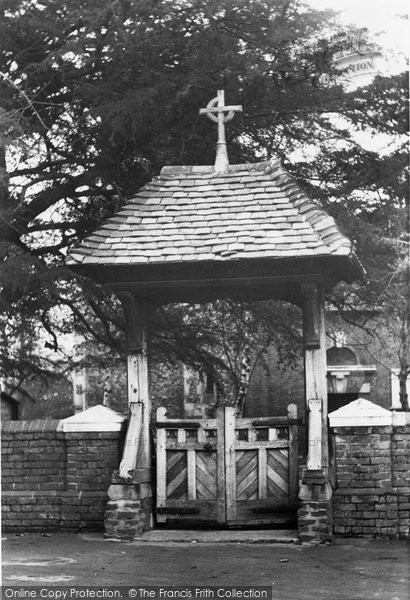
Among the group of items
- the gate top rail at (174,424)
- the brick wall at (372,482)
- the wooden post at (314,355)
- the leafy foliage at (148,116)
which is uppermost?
the leafy foliage at (148,116)

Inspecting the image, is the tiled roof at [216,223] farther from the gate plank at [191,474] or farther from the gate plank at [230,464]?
the gate plank at [191,474]

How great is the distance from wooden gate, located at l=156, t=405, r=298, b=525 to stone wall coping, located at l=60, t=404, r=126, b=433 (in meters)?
0.48

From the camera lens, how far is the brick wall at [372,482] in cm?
1024

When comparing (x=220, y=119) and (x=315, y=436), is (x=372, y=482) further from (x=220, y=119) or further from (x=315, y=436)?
(x=220, y=119)

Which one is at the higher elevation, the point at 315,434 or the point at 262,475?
the point at 315,434

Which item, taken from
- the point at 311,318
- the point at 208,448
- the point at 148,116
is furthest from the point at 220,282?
the point at 148,116

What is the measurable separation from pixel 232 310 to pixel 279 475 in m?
6.44

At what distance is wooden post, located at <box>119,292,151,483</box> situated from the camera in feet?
34.7

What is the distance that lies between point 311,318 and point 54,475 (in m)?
3.18

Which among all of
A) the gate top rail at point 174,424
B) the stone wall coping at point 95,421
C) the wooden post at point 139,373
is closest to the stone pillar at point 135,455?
the wooden post at point 139,373

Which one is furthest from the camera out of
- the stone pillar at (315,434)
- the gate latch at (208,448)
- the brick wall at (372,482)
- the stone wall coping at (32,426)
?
the stone wall coping at (32,426)

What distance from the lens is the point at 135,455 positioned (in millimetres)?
10312

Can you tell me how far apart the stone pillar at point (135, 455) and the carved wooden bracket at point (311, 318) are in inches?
65.9

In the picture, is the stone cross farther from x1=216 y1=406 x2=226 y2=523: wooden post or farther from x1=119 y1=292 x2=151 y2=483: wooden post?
x1=216 y1=406 x2=226 y2=523: wooden post
